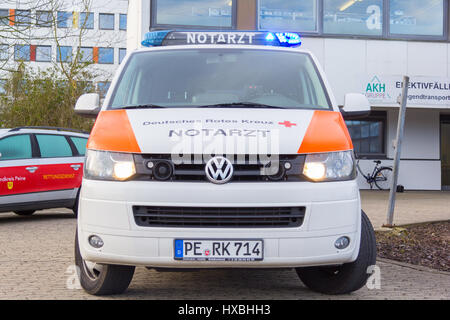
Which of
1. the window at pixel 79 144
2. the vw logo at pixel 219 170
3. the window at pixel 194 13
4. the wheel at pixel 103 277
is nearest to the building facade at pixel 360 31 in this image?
the window at pixel 194 13

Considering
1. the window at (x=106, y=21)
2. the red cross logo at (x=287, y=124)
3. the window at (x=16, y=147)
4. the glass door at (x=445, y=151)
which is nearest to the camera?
the red cross logo at (x=287, y=124)

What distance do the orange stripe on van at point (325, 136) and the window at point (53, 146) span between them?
287 inches

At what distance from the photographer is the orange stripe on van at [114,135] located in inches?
158

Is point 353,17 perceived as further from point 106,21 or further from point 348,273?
point 106,21

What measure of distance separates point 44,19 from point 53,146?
4621 mm

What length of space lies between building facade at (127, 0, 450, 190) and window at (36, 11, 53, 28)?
92.3 inches

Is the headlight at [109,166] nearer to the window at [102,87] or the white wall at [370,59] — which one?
the white wall at [370,59]

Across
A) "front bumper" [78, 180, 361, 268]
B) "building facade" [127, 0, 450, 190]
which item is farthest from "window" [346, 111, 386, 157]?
"front bumper" [78, 180, 361, 268]

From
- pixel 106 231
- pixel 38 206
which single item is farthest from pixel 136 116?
pixel 38 206

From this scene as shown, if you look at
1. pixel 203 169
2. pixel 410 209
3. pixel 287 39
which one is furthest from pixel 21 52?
pixel 203 169

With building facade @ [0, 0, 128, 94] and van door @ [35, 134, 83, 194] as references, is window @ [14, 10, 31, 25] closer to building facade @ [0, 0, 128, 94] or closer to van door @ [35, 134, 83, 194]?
building facade @ [0, 0, 128, 94]

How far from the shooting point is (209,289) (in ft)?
15.7

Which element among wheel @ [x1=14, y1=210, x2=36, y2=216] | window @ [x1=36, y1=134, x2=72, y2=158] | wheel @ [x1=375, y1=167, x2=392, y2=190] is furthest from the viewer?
wheel @ [x1=375, y1=167, x2=392, y2=190]

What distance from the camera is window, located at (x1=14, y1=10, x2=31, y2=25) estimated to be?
42.6 ft
